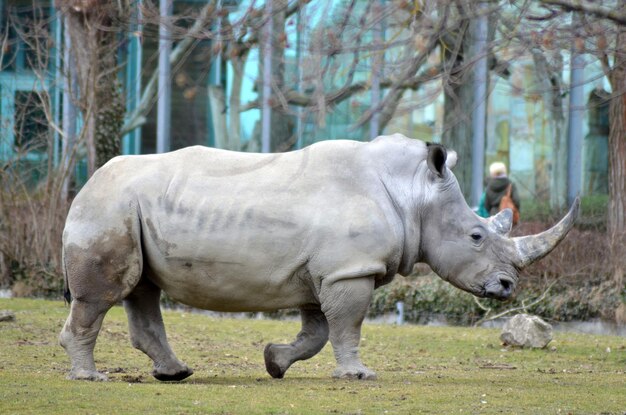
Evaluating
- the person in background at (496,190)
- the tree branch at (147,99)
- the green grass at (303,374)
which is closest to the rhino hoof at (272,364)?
the green grass at (303,374)

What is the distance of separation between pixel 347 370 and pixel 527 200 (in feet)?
46.2

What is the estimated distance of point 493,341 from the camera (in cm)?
1484

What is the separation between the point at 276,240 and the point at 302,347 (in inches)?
41.5

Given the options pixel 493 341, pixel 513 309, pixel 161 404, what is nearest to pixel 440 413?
pixel 161 404

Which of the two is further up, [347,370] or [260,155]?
[260,155]

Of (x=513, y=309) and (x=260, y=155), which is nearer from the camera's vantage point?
(x=260, y=155)

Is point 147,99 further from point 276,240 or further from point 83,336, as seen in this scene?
point 276,240

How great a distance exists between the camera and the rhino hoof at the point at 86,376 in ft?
32.5

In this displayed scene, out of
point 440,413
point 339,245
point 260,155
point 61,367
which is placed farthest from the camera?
point 61,367

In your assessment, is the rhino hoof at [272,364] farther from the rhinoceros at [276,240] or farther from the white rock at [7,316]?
the white rock at [7,316]

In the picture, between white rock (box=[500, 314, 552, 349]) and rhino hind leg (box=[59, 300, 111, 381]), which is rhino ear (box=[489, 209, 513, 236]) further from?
white rock (box=[500, 314, 552, 349])

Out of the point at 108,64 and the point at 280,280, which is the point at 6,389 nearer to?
the point at 280,280

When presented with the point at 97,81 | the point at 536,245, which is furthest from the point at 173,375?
the point at 97,81

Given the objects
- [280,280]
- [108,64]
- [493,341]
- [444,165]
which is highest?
[108,64]
